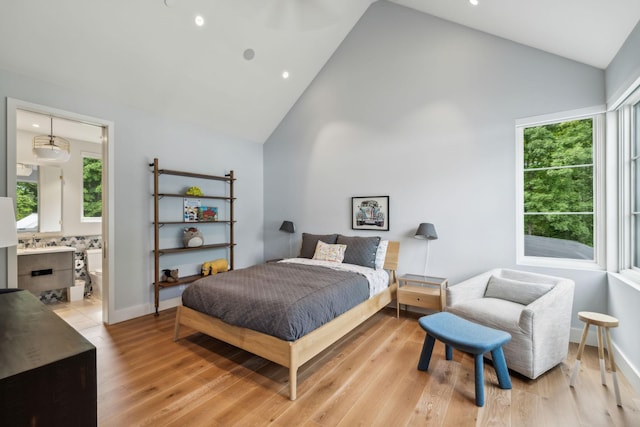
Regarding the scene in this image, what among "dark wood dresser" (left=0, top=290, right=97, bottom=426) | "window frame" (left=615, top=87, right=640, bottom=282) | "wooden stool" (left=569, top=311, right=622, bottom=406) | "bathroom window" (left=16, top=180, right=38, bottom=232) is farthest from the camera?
"bathroom window" (left=16, top=180, right=38, bottom=232)

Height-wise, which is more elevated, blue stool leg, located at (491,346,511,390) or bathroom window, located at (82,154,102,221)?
bathroom window, located at (82,154,102,221)

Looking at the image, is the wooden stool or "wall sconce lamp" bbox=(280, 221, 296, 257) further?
"wall sconce lamp" bbox=(280, 221, 296, 257)

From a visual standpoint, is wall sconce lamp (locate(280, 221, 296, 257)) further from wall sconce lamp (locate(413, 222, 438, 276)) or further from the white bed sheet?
wall sconce lamp (locate(413, 222, 438, 276))

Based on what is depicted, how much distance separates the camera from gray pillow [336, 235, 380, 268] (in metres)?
3.80

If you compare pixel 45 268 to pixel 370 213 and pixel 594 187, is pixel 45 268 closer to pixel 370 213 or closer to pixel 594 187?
pixel 370 213

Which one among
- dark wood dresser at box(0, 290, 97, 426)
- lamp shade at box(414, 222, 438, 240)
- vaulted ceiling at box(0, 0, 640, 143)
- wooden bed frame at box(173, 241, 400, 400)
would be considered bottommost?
wooden bed frame at box(173, 241, 400, 400)

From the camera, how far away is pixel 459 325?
230 cm

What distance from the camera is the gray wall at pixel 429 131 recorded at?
10.6ft

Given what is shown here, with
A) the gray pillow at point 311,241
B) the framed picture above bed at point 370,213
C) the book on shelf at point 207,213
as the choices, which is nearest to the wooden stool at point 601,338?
the framed picture above bed at point 370,213

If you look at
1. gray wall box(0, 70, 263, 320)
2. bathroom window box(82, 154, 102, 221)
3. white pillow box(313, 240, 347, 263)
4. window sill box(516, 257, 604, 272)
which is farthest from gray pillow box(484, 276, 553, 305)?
bathroom window box(82, 154, 102, 221)

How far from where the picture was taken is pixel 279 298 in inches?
94.2

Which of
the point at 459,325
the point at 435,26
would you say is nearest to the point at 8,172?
the point at 459,325

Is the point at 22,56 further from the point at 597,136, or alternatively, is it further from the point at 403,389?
the point at 597,136

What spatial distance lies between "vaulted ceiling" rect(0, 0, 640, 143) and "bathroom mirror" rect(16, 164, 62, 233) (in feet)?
7.16
